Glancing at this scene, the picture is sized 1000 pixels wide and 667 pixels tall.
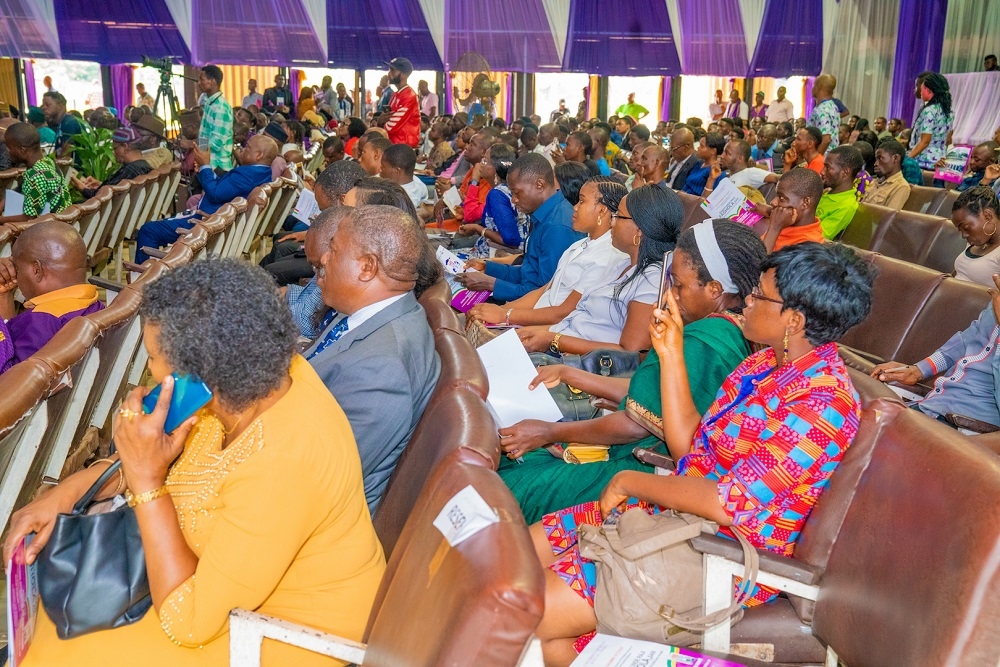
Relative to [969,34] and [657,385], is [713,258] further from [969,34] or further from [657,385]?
[969,34]

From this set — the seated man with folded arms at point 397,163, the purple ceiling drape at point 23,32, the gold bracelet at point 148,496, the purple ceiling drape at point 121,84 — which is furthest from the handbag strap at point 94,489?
the purple ceiling drape at point 121,84

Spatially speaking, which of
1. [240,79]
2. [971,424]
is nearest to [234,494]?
[971,424]

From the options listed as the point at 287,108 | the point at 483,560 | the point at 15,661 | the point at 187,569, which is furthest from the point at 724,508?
the point at 287,108

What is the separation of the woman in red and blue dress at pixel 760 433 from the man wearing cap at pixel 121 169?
601 cm

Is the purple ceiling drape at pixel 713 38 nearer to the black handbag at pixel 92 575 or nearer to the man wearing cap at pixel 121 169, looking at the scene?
the man wearing cap at pixel 121 169

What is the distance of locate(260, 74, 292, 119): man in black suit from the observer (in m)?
15.9

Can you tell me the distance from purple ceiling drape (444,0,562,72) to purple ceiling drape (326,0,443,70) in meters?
0.54

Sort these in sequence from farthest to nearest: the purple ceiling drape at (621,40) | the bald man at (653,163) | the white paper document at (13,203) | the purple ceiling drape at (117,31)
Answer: the purple ceiling drape at (621,40) → the purple ceiling drape at (117,31) → the bald man at (653,163) → the white paper document at (13,203)

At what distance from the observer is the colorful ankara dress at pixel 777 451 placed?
5.76 feet

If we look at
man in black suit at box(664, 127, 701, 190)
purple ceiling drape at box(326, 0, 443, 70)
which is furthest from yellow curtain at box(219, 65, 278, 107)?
man in black suit at box(664, 127, 701, 190)

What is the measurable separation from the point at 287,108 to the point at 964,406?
15.0 metres

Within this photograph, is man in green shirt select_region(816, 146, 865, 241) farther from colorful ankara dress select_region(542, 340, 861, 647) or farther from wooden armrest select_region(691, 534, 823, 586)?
wooden armrest select_region(691, 534, 823, 586)

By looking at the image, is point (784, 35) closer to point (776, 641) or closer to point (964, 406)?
point (964, 406)

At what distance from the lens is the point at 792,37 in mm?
19500
